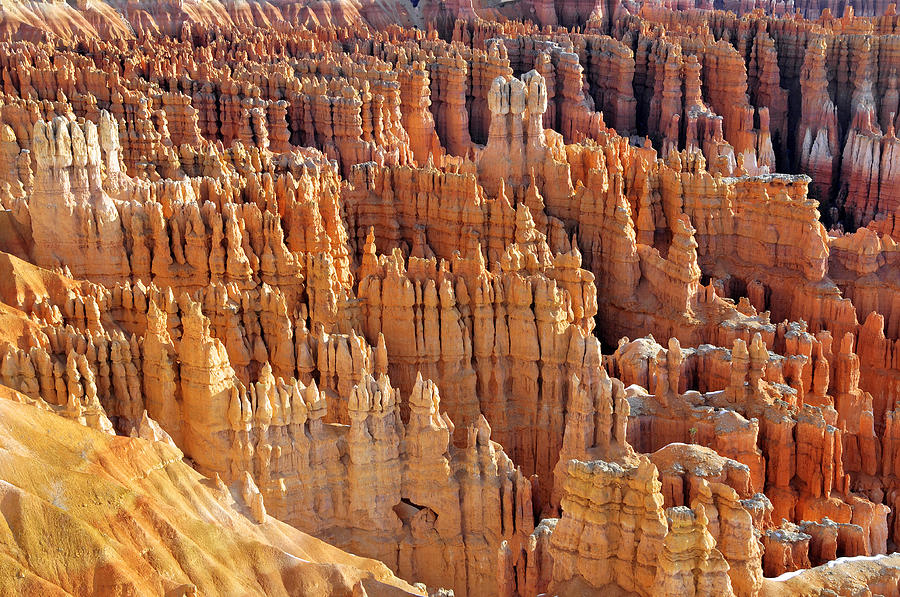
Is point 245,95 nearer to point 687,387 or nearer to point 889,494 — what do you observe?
point 687,387

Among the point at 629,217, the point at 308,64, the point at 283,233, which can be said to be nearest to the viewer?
the point at 283,233

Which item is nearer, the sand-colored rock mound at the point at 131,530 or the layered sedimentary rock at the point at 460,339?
the sand-colored rock mound at the point at 131,530

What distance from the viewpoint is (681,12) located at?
279 ft

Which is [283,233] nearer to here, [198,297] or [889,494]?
[198,297]

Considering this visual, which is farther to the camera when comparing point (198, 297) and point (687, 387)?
point (687, 387)

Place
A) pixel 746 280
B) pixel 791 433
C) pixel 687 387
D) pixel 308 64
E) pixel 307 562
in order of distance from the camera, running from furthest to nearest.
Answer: pixel 308 64, pixel 746 280, pixel 687 387, pixel 791 433, pixel 307 562

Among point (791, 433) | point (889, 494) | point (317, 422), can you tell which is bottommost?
point (889, 494)

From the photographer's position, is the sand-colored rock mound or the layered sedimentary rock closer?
the sand-colored rock mound

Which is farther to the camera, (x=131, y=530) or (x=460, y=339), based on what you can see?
(x=460, y=339)

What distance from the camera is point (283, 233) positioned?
3278 cm

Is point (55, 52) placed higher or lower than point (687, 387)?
higher

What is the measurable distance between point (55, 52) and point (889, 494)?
52.0 meters

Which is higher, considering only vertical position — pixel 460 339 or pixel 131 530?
pixel 131 530

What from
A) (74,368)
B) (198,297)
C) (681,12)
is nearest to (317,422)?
(74,368)
